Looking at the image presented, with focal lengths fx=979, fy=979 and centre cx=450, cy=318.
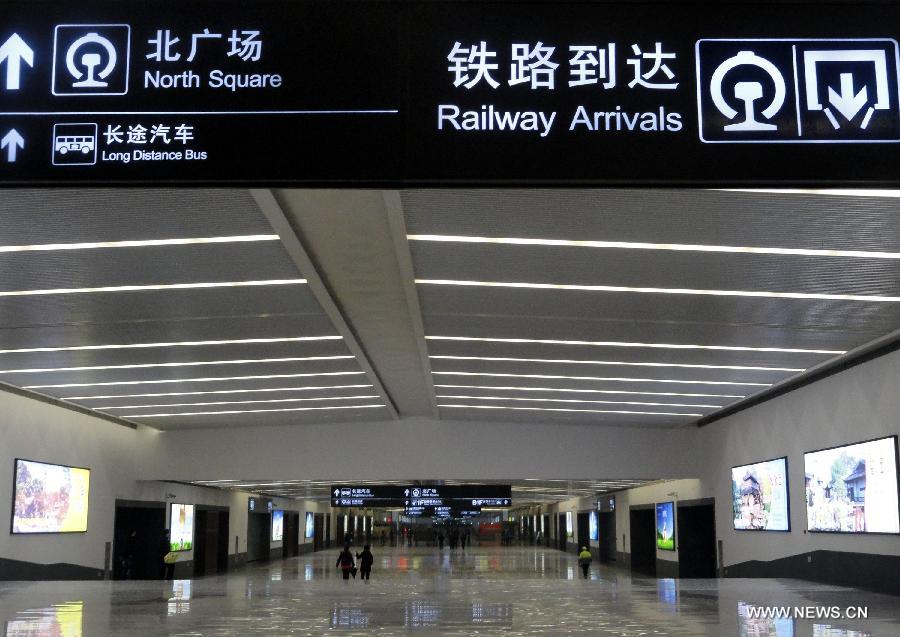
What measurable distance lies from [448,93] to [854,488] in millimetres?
17122

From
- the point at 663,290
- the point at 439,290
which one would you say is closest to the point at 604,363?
the point at 663,290

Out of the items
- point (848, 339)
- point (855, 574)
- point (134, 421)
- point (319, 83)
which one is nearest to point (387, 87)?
point (319, 83)

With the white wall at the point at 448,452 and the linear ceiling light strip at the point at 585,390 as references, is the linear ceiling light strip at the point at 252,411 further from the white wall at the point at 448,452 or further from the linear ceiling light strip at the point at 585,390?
the linear ceiling light strip at the point at 585,390

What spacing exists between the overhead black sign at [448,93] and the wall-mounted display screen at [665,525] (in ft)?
101

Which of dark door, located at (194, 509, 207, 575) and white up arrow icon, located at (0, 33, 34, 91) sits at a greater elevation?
white up arrow icon, located at (0, 33, 34, 91)

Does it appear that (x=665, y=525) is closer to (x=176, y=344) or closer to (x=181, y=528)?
(x=181, y=528)

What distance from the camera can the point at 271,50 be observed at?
455 cm

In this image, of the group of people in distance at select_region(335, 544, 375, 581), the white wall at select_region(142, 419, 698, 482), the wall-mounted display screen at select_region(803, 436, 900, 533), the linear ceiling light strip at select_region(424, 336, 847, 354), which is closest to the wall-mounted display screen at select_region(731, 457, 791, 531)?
the wall-mounted display screen at select_region(803, 436, 900, 533)

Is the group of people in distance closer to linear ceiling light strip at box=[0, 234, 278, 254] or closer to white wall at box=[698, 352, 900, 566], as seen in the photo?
white wall at box=[698, 352, 900, 566]

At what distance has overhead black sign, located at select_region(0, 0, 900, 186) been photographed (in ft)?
14.2

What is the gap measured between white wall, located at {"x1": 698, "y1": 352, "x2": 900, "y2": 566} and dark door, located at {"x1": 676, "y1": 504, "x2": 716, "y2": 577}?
251 centimetres

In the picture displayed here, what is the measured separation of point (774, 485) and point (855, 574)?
16.3 feet

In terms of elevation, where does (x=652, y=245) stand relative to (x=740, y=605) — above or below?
above

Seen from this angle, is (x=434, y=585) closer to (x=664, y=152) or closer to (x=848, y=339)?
(x=848, y=339)
